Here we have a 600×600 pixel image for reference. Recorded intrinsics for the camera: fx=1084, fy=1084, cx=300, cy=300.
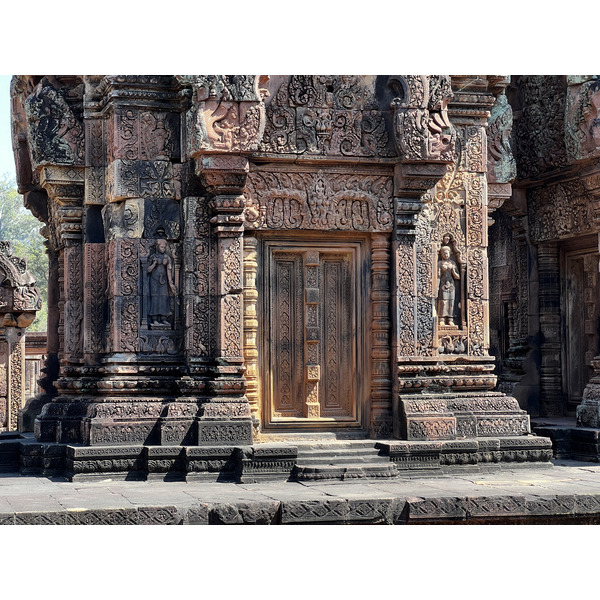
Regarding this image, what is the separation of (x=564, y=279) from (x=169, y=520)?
7714 millimetres

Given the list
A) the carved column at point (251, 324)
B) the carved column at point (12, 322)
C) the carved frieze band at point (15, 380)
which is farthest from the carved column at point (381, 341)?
the carved frieze band at point (15, 380)

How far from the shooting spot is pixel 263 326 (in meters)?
10.3

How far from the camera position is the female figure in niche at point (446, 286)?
10742mm

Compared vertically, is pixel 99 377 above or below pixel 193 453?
above

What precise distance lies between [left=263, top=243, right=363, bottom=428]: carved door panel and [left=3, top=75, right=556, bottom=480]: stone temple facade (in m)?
0.02

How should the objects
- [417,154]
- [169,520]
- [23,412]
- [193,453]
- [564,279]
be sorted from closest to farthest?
[169,520] < [193,453] < [417,154] < [23,412] < [564,279]

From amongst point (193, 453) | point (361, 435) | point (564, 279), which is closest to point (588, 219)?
point (564, 279)

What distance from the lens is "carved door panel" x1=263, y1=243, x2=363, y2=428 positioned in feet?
34.0

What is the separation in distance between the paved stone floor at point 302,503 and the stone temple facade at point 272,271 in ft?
2.12

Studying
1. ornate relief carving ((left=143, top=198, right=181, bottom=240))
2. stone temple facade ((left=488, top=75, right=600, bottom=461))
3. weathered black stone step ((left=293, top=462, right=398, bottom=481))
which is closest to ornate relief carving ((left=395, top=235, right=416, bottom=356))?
weathered black stone step ((left=293, top=462, right=398, bottom=481))

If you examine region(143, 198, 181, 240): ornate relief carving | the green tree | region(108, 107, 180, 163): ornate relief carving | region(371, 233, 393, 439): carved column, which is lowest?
region(371, 233, 393, 439): carved column

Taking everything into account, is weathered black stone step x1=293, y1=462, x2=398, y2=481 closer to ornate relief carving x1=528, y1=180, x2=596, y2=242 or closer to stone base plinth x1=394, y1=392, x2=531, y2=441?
stone base plinth x1=394, y1=392, x2=531, y2=441

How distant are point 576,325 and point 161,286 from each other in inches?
235

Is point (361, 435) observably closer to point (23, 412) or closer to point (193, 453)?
point (193, 453)
